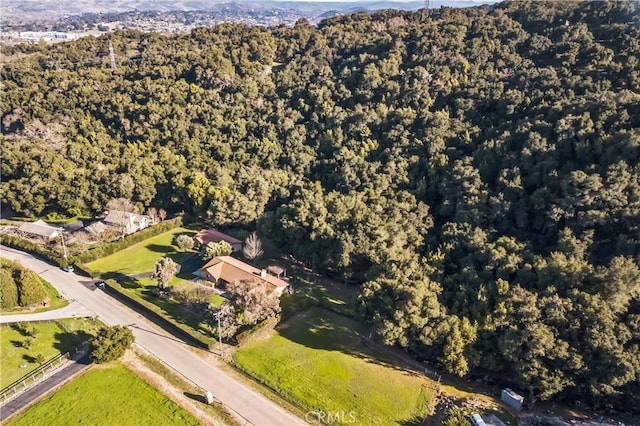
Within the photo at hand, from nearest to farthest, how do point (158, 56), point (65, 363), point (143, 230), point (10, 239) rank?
point (65, 363), point (10, 239), point (143, 230), point (158, 56)

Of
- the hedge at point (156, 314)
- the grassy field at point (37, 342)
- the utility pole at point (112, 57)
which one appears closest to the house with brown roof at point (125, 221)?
the hedge at point (156, 314)

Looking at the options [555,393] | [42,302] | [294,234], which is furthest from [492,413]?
[42,302]

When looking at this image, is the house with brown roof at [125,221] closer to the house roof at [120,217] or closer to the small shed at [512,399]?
the house roof at [120,217]

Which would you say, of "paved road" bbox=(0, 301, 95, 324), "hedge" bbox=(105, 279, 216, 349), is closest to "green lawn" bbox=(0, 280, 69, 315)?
"paved road" bbox=(0, 301, 95, 324)

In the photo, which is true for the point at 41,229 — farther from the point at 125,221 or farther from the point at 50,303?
the point at 50,303

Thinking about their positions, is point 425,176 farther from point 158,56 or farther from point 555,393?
point 158,56

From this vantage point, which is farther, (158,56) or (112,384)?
(158,56)

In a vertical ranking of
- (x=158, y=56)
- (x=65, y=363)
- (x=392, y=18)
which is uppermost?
(x=392, y=18)

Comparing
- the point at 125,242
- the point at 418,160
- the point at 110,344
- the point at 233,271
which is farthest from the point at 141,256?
the point at 418,160
